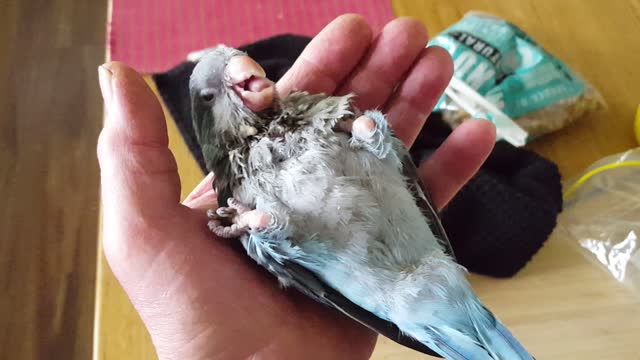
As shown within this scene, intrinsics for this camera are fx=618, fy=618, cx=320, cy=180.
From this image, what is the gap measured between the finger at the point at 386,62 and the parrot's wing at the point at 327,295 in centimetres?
42

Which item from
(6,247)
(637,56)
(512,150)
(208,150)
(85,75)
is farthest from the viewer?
(85,75)

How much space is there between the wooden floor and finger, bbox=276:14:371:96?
1.10 meters

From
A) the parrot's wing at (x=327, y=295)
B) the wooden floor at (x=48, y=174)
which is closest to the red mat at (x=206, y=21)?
the wooden floor at (x=48, y=174)

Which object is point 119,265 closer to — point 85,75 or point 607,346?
point 607,346

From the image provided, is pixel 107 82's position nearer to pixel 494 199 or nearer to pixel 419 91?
pixel 419 91

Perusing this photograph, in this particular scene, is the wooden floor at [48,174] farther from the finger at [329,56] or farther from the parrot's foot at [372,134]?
the parrot's foot at [372,134]

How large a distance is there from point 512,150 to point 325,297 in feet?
2.05

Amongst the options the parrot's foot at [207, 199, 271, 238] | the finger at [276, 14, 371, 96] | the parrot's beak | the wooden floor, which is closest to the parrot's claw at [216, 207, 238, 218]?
the parrot's foot at [207, 199, 271, 238]

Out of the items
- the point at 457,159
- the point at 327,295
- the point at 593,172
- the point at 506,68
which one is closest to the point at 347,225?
the point at 327,295

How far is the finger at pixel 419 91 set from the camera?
107 centimetres

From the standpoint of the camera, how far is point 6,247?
74.8 inches

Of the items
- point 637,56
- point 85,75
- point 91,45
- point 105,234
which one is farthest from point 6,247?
point 637,56

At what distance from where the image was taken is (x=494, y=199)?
1.12 m

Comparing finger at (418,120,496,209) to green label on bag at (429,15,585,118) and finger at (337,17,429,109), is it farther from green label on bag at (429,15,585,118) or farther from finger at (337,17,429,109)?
green label on bag at (429,15,585,118)
